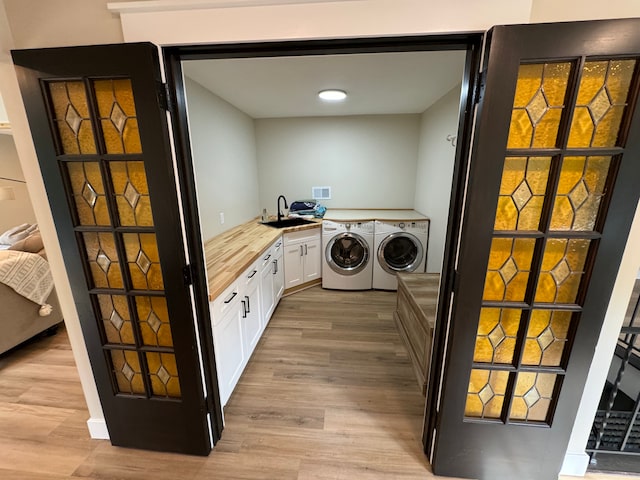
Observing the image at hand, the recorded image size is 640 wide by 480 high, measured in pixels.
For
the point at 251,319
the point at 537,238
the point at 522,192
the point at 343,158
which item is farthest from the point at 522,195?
the point at 343,158

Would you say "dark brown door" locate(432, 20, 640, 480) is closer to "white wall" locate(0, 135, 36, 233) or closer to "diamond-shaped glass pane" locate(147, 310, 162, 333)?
"diamond-shaped glass pane" locate(147, 310, 162, 333)

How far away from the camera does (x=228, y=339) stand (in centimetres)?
177

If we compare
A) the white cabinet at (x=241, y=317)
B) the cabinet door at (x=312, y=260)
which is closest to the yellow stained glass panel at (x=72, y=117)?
the white cabinet at (x=241, y=317)

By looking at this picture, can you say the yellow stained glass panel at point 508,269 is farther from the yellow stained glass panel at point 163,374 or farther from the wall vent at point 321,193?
the wall vent at point 321,193

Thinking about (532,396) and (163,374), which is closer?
(532,396)

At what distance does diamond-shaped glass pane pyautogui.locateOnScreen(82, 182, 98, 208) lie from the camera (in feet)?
3.88

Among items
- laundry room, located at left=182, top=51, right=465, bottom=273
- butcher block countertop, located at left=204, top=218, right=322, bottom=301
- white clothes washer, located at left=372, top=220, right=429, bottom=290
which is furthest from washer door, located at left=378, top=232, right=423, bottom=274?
butcher block countertop, located at left=204, top=218, right=322, bottom=301

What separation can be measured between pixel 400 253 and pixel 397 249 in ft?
0.23

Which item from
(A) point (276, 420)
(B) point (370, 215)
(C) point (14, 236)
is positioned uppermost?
(B) point (370, 215)

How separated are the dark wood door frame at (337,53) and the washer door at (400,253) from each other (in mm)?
2179

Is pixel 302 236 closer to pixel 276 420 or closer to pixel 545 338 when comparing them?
pixel 276 420

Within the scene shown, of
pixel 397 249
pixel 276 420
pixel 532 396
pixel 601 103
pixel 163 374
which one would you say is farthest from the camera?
pixel 397 249

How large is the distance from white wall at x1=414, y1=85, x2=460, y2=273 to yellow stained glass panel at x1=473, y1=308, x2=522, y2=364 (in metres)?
1.49

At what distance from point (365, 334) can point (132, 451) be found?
1953 mm
